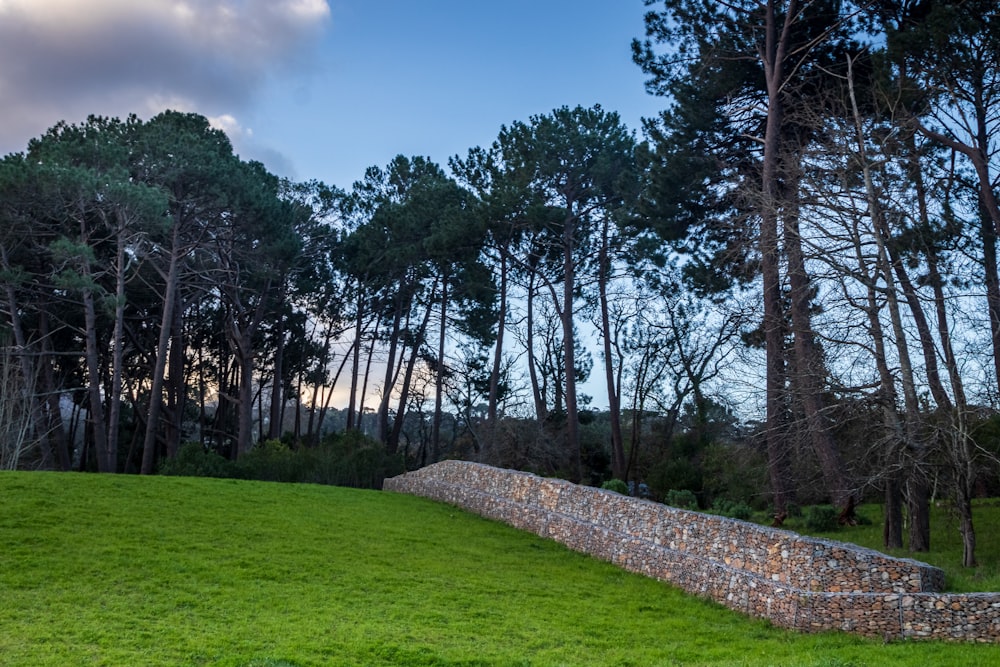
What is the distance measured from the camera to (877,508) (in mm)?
23594

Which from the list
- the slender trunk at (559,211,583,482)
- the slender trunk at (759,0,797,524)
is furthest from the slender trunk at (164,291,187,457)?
the slender trunk at (759,0,797,524)

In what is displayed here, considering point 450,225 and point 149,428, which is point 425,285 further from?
point 149,428

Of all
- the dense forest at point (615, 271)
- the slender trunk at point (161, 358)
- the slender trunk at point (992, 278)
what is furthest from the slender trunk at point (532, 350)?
the slender trunk at point (992, 278)

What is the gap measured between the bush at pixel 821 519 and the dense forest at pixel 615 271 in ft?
2.57

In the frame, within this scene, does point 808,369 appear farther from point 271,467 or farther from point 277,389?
point 277,389

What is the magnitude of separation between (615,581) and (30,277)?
25384 mm

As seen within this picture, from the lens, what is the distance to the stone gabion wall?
1027 cm

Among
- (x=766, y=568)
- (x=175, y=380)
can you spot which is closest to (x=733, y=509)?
(x=766, y=568)

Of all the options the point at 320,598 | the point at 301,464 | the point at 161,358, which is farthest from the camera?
the point at 161,358

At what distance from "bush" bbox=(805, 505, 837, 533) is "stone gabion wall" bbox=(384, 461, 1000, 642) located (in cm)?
468

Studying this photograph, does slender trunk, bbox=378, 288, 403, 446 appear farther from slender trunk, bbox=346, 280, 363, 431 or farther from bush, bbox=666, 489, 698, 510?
bush, bbox=666, 489, 698, 510

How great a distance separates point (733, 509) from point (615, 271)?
48.8 feet

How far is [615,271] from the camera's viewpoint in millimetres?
34844

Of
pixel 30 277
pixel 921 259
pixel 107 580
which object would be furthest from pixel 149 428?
pixel 921 259
